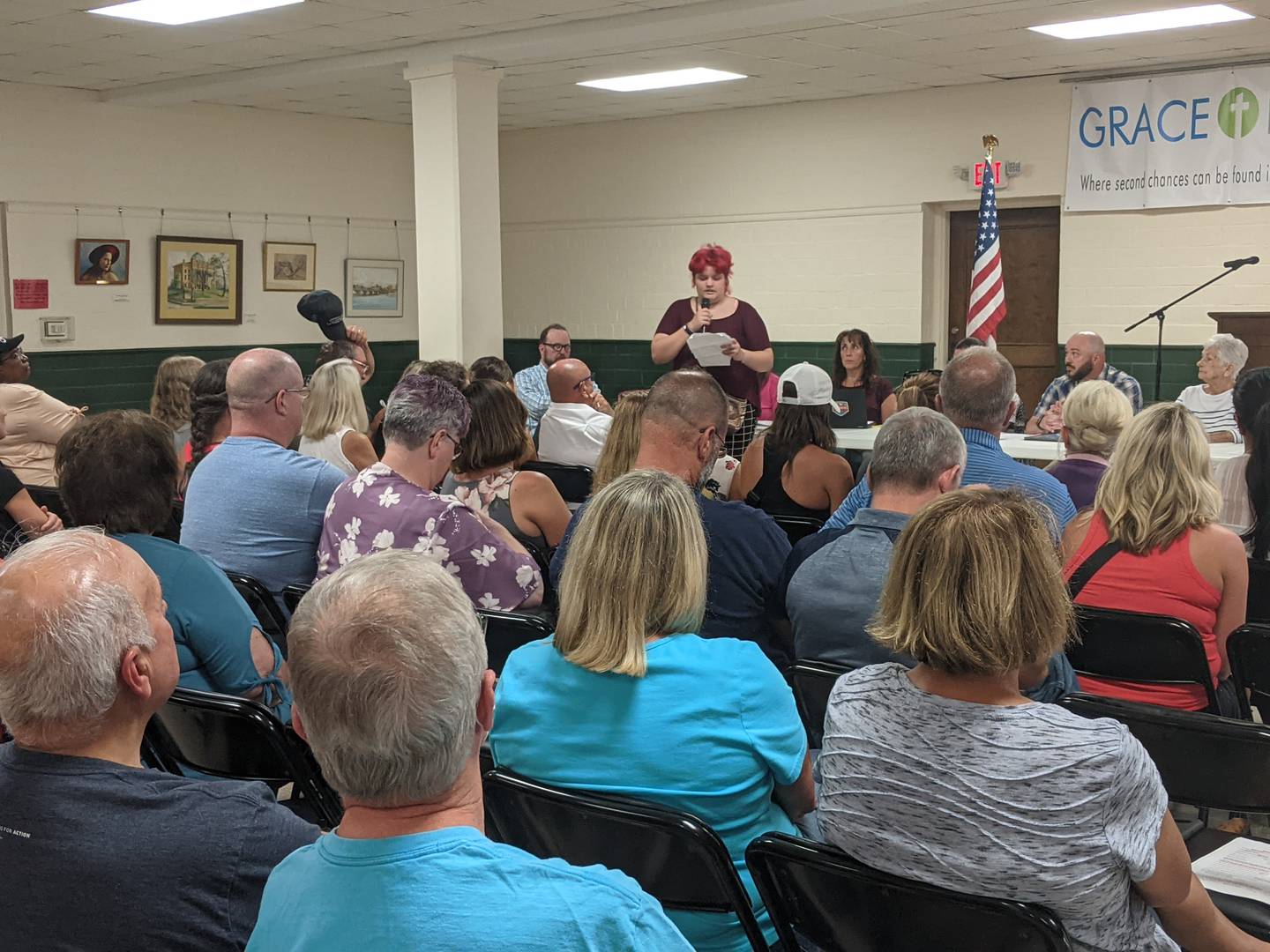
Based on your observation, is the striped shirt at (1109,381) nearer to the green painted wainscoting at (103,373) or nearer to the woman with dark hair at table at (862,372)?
the woman with dark hair at table at (862,372)

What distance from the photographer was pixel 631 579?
2047 millimetres

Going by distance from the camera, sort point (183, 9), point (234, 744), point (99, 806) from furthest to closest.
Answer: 1. point (183, 9)
2. point (234, 744)
3. point (99, 806)

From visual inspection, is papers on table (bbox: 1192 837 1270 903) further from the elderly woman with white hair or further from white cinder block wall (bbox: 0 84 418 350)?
white cinder block wall (bbox: 0 84 418 350)

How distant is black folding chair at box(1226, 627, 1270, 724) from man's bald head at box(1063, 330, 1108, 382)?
4.70 meters

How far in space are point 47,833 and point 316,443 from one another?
3.71 metres

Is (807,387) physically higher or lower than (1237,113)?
lower

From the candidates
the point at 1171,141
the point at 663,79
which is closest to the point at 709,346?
the point at 663,79

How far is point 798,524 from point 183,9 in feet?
17.5

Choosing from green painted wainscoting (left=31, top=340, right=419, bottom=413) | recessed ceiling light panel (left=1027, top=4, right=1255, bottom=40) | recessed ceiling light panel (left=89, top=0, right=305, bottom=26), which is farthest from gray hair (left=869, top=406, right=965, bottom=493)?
green painted wainscoting (left=31, top=340, right=419, bottom=413)

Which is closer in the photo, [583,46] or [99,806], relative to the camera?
[99,806]

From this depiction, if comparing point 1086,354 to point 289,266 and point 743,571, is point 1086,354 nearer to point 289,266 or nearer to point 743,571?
point 743,571

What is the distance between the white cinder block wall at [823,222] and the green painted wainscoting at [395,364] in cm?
13

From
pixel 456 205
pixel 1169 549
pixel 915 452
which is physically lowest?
pixel 1169 549

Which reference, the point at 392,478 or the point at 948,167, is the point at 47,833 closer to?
the point at 392,478
